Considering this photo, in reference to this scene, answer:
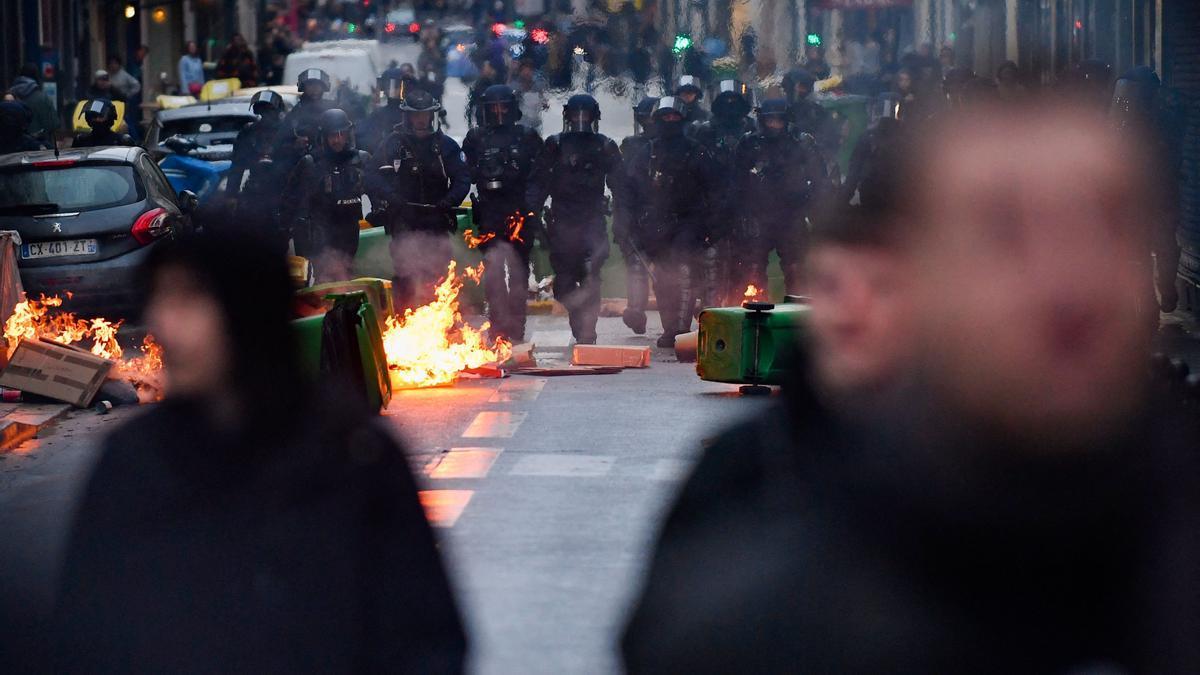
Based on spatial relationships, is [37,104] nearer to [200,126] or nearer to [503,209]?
[200,126]

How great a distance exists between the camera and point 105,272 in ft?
51.8

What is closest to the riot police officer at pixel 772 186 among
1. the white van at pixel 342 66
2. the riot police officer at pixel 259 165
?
the riot police officer at pixel 259 165

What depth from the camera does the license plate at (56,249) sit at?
1575cm

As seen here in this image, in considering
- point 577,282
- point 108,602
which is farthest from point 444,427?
point 108,602

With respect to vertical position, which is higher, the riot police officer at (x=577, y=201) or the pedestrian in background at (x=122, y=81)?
the pedestrian in background at (x=122, y=81)

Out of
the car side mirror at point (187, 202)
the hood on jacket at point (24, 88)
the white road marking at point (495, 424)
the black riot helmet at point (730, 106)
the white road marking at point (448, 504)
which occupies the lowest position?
the white road marking at point (495, 424)

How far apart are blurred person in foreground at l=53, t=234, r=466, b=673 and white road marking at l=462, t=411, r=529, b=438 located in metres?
8.42

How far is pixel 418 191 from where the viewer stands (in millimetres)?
16547

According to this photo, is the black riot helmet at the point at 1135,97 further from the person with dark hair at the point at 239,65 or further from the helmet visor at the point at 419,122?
the person with dark hair at the point at 239,65

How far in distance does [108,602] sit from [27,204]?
43.2 ft

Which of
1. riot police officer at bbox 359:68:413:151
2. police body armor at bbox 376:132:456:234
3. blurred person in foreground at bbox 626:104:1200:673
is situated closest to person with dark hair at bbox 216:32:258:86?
riot police officer at bbox 359:68:413:151

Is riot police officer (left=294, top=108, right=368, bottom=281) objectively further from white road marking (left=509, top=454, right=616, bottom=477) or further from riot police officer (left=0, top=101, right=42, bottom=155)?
white road marking (left=509, top=454, right=616, bottom=477)

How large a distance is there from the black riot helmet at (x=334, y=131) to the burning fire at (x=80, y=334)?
2138mm

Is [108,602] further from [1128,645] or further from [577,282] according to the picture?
[577,282]
